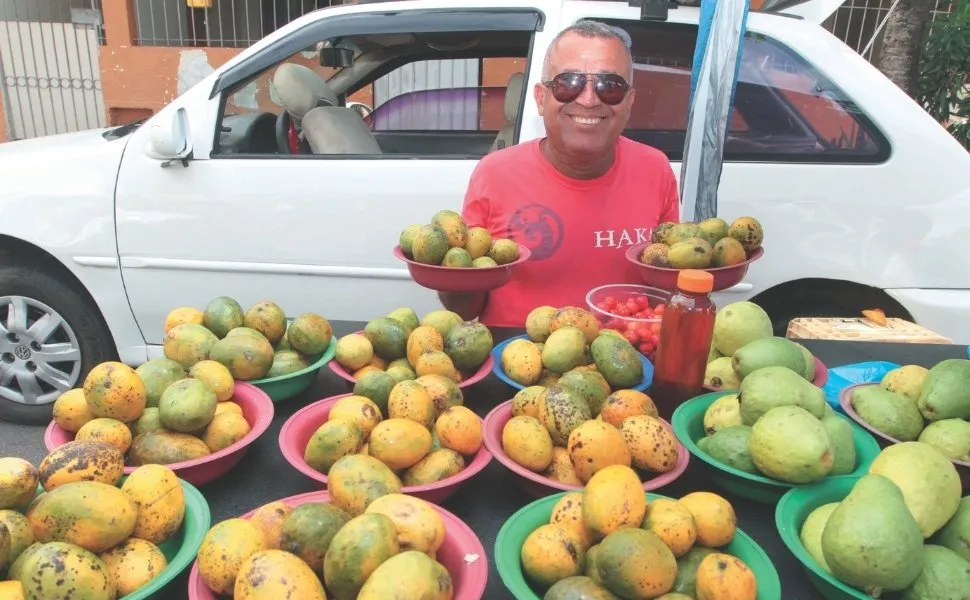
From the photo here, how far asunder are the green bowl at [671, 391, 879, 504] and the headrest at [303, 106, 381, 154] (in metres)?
2.63

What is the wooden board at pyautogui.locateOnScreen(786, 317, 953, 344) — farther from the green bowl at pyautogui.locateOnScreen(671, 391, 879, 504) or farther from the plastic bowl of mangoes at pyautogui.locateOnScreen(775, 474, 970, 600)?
the plastic bowl of mangoes at pyautogui.locateOnScreen(775, 474, 970, 600)

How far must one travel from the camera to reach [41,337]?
356 cm

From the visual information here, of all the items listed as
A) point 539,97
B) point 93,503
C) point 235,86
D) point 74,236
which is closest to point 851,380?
point 539,97

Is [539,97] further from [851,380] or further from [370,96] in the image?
[370,96]

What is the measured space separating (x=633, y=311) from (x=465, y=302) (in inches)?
24.0

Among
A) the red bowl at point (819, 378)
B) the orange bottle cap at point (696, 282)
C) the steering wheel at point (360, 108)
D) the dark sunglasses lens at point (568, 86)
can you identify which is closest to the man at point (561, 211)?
the dark sunglasses lens at point (568, 86)

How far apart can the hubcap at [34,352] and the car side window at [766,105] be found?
3118mm

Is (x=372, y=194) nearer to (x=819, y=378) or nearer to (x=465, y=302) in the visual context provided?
(x=465, y=302)

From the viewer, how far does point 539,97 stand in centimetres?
272

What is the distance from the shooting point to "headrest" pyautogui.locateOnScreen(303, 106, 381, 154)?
370 centimetres

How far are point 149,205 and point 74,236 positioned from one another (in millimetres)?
430

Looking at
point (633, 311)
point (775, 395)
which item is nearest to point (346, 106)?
point (633, 311)

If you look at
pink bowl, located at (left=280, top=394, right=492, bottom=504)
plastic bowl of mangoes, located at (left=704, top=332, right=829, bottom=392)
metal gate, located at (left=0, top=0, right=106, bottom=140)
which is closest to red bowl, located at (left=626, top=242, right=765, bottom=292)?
plastic bowl of mangoes, located at (left=704, top=332, right=829, bottom=392)

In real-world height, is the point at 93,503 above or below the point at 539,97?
below
